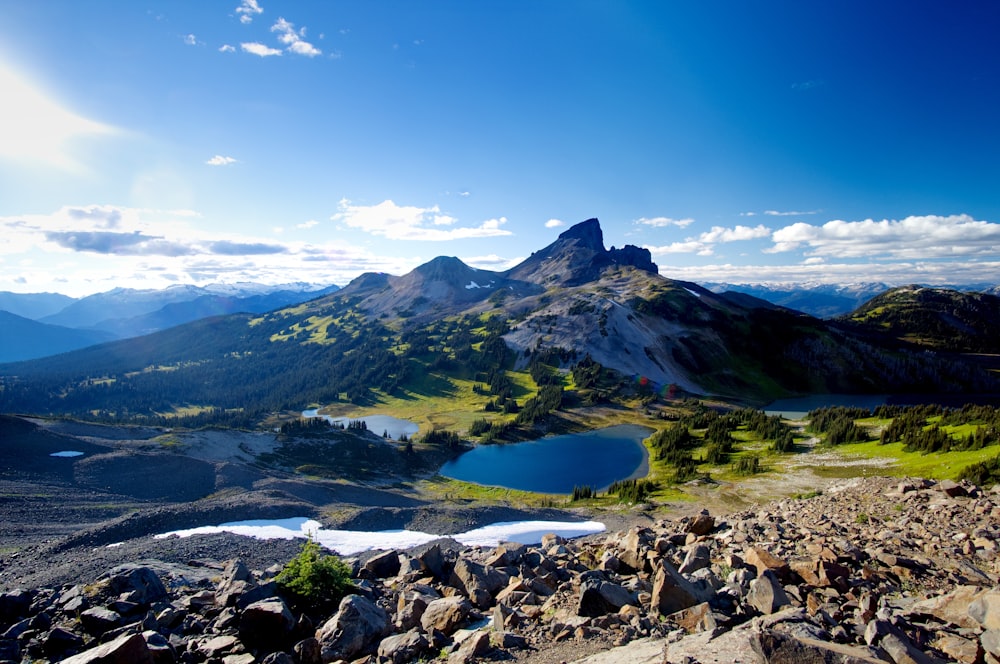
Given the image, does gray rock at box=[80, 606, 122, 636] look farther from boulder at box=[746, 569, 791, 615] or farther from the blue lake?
the blue lake

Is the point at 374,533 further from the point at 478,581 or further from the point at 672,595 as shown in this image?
the point at 672,595

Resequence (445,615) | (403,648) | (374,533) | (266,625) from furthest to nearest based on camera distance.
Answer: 1. (374,533)
2. (445,615)
3. (266,625)
4. (403,648)

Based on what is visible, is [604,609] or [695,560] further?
[695,560]

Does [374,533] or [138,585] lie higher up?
[138,585]

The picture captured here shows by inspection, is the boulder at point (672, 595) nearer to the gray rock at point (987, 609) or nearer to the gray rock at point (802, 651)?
the gray rock at point (802, 651)

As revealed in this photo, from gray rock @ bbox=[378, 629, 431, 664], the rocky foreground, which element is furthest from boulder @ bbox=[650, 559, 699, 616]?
gray rock @ bbox=[378, 629, 431, 664]

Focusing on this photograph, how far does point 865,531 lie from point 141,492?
61474mm

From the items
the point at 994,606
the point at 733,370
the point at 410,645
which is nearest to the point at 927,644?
the point at 994,606

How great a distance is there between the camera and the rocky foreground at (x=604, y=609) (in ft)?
30.6

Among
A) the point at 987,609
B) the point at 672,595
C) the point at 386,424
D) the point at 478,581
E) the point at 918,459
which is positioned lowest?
the point at 386,424

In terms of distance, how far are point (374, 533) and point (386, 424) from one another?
95869 millimetres

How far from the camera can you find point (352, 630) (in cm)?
1266

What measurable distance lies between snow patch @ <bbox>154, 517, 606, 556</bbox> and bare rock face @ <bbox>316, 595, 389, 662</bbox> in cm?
2151

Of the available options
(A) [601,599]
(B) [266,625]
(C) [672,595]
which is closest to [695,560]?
(C) [672,595]
